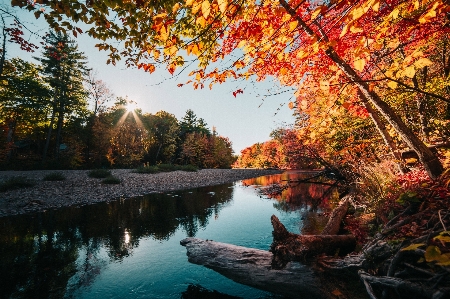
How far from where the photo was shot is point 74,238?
700 cm

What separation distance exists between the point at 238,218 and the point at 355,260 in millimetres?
6587

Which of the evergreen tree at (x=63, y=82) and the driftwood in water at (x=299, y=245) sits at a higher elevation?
the evergreen tree at (x=63, y=82)

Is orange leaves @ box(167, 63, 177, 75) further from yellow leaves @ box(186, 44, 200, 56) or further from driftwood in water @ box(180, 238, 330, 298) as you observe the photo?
driftwood in water @ box(180, 238, 330, 298)

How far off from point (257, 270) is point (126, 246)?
175 inches

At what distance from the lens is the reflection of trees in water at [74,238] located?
15.1 feet

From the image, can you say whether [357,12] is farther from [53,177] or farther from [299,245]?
[53,177]

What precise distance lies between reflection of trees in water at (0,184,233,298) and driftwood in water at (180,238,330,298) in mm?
2659

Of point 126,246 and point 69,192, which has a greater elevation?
point 69,192

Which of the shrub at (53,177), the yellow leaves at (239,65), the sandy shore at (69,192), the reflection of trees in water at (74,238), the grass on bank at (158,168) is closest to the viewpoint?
the yellow leaves at (239,65)

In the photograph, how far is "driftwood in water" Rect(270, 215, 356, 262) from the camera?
12.5 feet

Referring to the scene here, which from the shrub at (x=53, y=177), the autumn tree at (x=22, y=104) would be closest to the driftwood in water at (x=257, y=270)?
the shrub at (x=53, y=177)

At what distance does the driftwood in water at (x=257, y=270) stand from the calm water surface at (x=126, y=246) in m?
0.32

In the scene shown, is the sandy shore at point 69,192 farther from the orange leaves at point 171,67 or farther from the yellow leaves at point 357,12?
the yellow leaves at point 357,12

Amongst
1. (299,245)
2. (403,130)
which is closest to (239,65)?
(299,245)
